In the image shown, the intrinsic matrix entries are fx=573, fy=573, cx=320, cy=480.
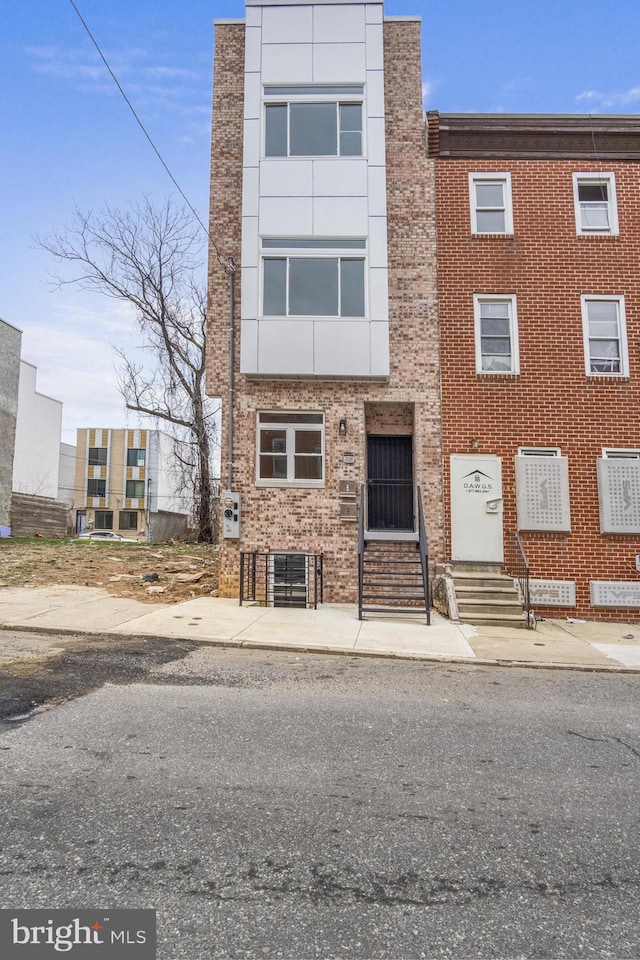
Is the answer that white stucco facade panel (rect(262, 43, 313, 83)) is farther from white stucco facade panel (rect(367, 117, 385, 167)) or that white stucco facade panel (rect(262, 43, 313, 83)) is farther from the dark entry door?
the dark entry door

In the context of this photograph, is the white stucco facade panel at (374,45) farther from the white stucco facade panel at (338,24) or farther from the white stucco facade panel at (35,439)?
the white stucco facade panel at (35,439)

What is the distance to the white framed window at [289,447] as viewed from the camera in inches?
477

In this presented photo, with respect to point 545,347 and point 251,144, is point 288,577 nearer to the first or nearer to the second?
point 545,347

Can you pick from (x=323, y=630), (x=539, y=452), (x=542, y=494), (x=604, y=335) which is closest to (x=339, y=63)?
(x=604, y=335)

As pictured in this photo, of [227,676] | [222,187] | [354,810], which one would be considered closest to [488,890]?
[354,810]

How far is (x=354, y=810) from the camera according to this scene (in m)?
3.24

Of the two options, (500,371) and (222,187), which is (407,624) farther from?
(222,187)

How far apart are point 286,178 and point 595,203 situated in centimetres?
687

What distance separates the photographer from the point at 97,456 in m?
49.6

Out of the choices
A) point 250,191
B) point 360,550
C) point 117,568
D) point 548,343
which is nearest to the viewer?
point 360,550

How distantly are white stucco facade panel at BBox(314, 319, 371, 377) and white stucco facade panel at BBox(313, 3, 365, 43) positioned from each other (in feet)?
21.5

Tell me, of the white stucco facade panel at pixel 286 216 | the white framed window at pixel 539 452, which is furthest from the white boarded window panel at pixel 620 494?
the white stucco facade panel at pixel 286 216

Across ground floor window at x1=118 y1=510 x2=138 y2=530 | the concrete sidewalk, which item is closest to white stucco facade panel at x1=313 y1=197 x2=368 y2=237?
the concrete sidewalk

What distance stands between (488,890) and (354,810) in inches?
35.1
